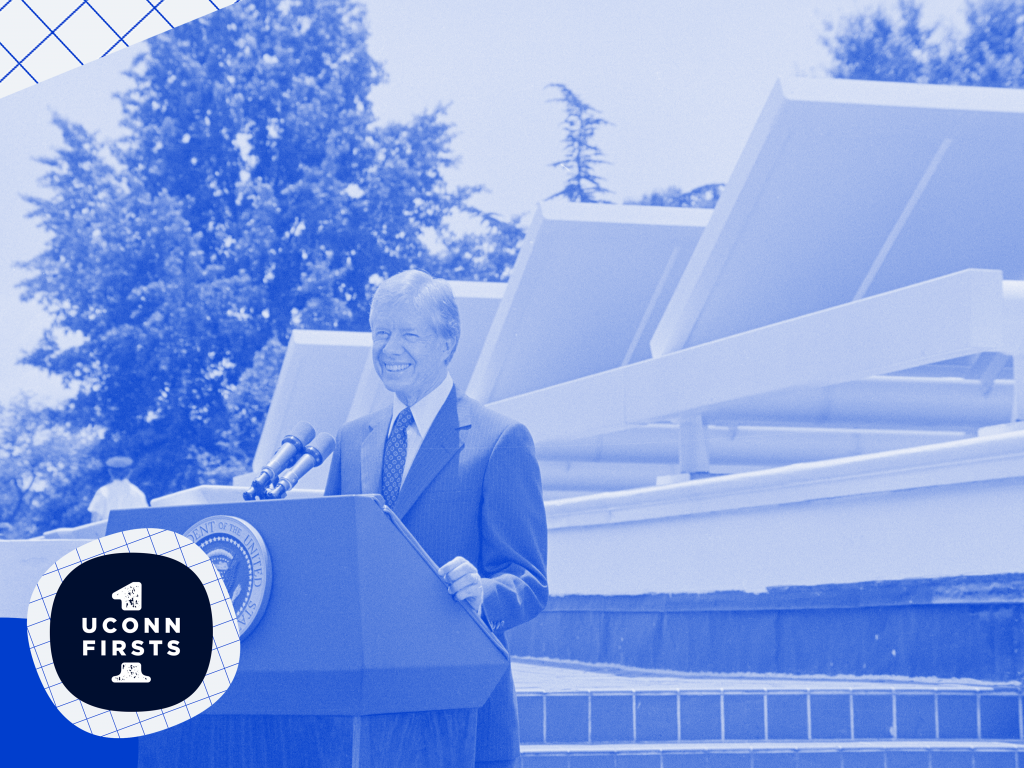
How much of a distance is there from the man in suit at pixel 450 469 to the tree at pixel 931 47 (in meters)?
36.3

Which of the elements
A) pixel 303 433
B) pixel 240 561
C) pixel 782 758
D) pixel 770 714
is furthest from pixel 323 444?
pixel 770 714

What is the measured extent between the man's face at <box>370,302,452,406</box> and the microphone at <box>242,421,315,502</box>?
0.49ft

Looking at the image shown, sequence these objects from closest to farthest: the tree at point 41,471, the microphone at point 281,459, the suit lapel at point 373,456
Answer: the microphone at point 281,459
the suit lapel at point 373,456
the tree at point 41,471

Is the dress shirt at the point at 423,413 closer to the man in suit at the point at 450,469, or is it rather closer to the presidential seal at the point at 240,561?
Result: the man in suit at the point at 450,469

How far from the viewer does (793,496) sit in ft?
21.0

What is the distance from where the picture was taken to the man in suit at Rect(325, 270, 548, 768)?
7.14 ft

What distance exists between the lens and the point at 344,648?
181cm

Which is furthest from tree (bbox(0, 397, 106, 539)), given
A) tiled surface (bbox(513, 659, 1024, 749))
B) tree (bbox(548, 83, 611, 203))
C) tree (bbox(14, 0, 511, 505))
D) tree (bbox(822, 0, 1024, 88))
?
tiled surface (bbox(513, 659, 1024, 749))

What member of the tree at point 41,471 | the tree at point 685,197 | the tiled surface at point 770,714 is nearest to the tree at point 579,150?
the tree at point 685,197

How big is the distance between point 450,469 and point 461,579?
0.35 m

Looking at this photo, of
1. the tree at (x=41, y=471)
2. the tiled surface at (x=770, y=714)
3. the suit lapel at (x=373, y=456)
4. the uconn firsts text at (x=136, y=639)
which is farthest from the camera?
the tree at (x=41, y=471)

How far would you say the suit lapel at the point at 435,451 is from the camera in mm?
2215

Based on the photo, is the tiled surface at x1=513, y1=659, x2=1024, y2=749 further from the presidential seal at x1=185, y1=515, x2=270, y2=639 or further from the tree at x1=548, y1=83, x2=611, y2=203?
the tree at x1=548, y1=83, x2=611, y2=203

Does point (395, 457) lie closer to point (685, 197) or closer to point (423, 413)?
point (423, 413)
